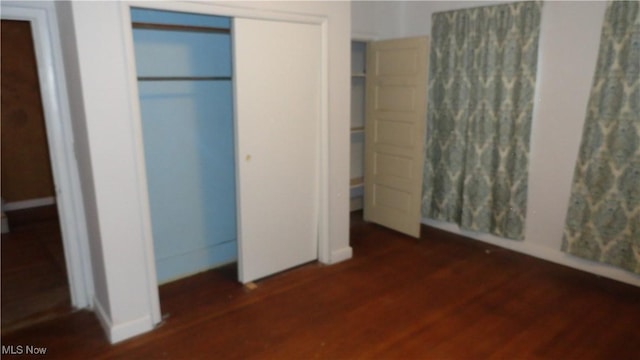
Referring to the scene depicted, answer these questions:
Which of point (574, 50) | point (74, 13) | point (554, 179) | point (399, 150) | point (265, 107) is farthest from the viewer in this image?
point (399, 150)

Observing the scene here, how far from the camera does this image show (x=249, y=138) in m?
2.99

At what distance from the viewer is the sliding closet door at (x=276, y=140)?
114 inches

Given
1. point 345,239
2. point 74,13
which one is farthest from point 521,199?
point 74,13

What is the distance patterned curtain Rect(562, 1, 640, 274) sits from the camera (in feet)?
9.61

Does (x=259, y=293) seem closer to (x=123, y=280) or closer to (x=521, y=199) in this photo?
(x=123, y=280)

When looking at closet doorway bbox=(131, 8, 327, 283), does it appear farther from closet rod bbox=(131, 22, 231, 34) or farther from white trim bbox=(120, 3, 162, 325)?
white trim bbox=(120, 3, 162, 325)

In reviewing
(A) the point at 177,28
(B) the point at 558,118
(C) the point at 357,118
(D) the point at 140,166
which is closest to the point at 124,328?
(D) the point at 140,166

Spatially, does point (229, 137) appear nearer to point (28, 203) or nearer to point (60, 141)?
point (60, 141)

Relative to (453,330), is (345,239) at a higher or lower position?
higher

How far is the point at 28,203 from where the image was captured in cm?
511

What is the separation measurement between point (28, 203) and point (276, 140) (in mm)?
3774

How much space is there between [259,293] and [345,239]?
2.99 ft

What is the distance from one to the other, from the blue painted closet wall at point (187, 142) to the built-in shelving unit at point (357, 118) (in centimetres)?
164

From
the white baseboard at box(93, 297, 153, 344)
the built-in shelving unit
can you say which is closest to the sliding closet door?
the white baseboard at box(93, 297, 153, 344)
